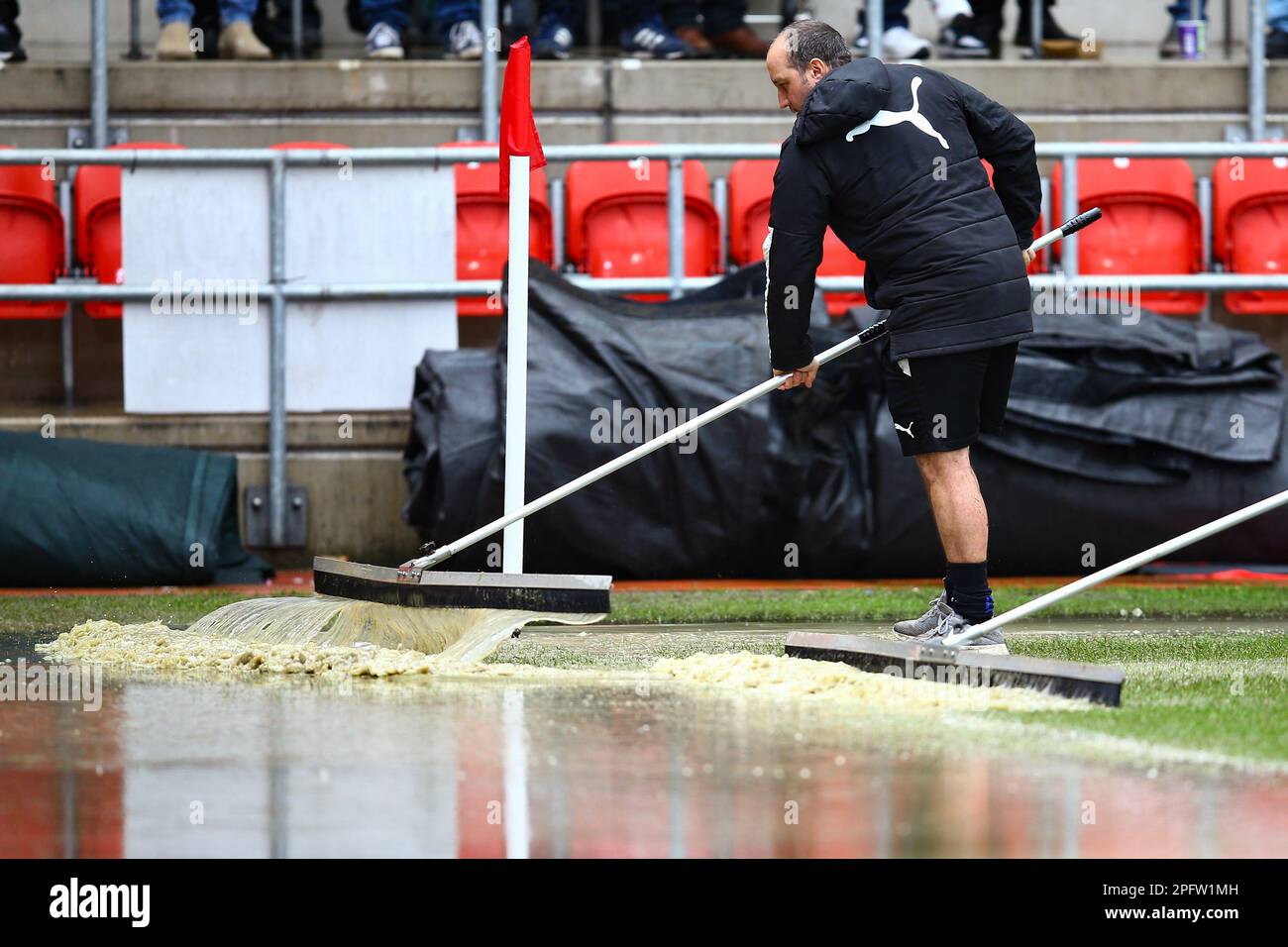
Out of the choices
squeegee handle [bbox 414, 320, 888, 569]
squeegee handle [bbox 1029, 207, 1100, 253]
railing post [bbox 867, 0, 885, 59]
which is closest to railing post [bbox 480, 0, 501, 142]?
railing post [bbox 867, 0, 885, 59]

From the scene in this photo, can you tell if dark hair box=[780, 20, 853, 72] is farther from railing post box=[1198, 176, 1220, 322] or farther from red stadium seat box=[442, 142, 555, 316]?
railing post box=[1198, 176, 1220, 322]

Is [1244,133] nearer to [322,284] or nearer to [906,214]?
[322,284]

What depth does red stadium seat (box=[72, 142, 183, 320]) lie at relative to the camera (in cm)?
928

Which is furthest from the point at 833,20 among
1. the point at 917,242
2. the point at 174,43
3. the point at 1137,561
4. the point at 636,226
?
the point at 1137,561

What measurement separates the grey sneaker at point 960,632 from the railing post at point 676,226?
3.54 metres

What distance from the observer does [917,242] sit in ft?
18.4

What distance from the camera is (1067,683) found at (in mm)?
4680

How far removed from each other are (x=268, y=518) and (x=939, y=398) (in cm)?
422

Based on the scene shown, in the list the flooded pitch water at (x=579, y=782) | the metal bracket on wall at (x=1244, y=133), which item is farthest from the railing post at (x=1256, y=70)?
the flooded pitch water at (x=579, y=782)

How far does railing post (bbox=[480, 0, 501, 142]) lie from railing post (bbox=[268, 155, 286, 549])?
2102 millimetres

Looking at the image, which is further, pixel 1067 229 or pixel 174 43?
pixel 174 43

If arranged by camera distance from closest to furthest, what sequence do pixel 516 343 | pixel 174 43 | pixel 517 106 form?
pixel 517 106, pixel 516 343, pixel 174 43
